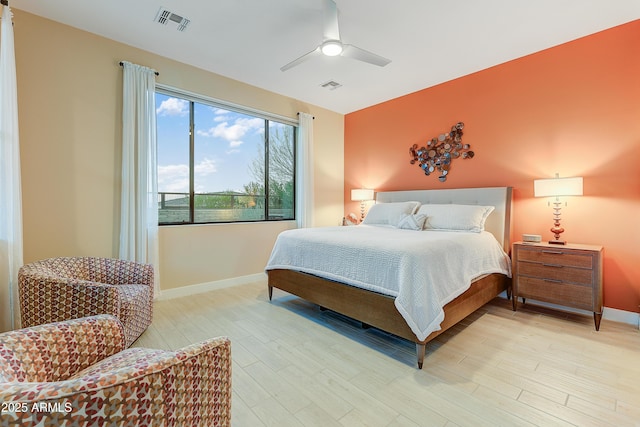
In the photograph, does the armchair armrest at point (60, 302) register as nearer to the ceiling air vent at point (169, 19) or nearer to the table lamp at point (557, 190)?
the ceiling air vent at point (169, 19)

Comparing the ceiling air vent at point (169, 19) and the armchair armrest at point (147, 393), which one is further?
Answer: the ceiling air vent at point (169, 19)

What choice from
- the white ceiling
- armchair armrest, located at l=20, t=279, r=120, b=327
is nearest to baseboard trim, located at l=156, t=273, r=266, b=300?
armchair armrest, located at l=20, t=279, r=120, b=327

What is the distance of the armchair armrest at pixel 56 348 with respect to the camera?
103 cm

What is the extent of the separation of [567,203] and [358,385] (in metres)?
2.98

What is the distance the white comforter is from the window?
1.48 metres

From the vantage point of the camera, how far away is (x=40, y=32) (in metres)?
2.64

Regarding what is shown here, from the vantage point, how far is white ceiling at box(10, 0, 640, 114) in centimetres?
246

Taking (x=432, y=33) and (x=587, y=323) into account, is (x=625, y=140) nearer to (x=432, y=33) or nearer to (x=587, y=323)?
(x=587, y=323)

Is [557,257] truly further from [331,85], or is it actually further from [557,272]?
[331,85]

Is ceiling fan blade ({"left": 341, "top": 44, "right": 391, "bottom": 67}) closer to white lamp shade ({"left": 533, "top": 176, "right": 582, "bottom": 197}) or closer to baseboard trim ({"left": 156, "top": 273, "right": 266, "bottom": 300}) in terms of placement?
white lamp shade ({"left": 533, "top": 176, "right": 582, "bottom": 197})

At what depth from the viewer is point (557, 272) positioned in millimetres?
2727

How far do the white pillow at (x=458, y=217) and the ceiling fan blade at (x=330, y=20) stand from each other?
2282mm

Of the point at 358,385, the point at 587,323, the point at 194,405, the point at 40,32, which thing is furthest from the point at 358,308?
the point at 40,32

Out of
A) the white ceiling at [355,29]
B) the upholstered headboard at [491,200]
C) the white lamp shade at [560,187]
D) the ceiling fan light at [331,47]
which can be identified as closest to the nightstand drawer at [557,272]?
the upholstered headboard at [491,200]
